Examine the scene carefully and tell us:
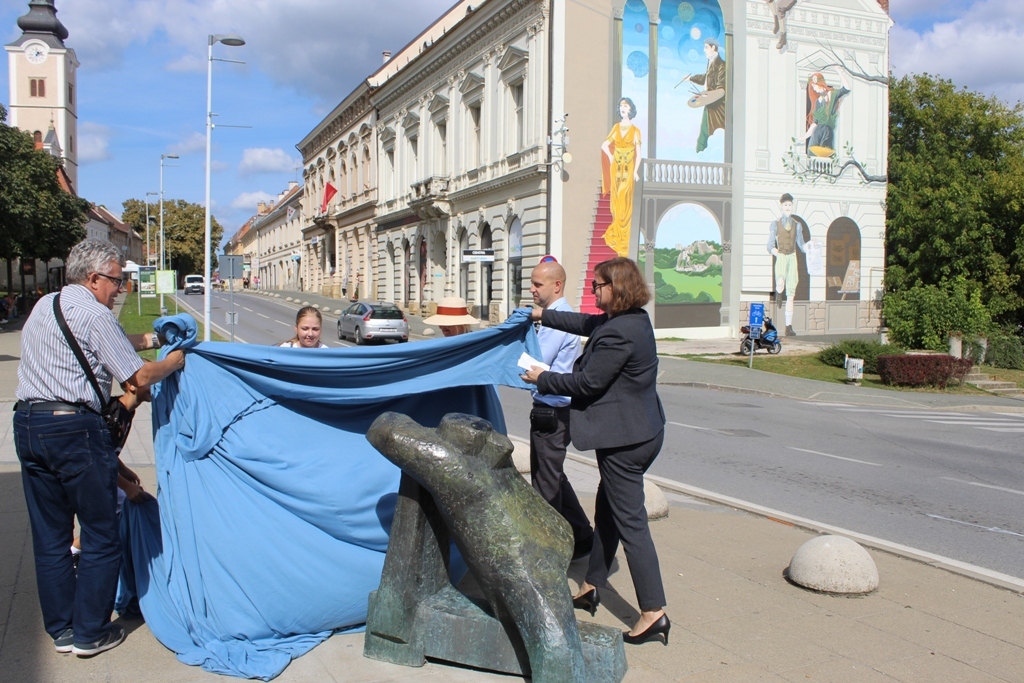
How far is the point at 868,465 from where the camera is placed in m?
10.3

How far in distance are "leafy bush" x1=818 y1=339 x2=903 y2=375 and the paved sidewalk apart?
1938 centimetres

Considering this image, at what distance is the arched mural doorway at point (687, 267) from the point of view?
1202 inches

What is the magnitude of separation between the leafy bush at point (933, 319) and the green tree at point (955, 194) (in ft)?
8.50

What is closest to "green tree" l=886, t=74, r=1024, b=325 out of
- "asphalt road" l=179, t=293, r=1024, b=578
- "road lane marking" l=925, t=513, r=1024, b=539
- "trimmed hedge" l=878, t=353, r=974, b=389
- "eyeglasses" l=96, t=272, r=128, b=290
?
"trimmed hedge" l=878, t=353, r=974, b=389

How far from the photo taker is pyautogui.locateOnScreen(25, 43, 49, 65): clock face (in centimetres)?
7388

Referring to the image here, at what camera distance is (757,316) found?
25.4 metres

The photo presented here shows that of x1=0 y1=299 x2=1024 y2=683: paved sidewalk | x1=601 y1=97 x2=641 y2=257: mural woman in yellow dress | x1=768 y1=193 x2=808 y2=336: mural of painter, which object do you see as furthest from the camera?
x1=768 y1=193 x2=808 y2=336: mural of painter

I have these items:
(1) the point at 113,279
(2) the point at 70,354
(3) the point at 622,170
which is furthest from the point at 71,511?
(3) the point at 622,170

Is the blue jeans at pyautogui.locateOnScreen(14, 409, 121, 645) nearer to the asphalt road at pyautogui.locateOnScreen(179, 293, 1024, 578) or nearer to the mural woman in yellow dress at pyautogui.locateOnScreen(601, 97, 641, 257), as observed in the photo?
the asphalt road at pyautogui.locateOnScreen(179, 293, 1024, 578)

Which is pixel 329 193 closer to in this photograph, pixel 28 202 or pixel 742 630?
pixel 28 202

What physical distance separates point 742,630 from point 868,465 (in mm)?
6706

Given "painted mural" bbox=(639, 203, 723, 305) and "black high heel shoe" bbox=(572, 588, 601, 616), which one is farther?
"painted mural" bbox=(639, 203, 723, 305)

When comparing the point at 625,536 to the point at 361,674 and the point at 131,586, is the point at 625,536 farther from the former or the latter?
the point at 131,586

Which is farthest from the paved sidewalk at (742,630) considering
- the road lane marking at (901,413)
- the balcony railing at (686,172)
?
the balcony railing at (686,172)
